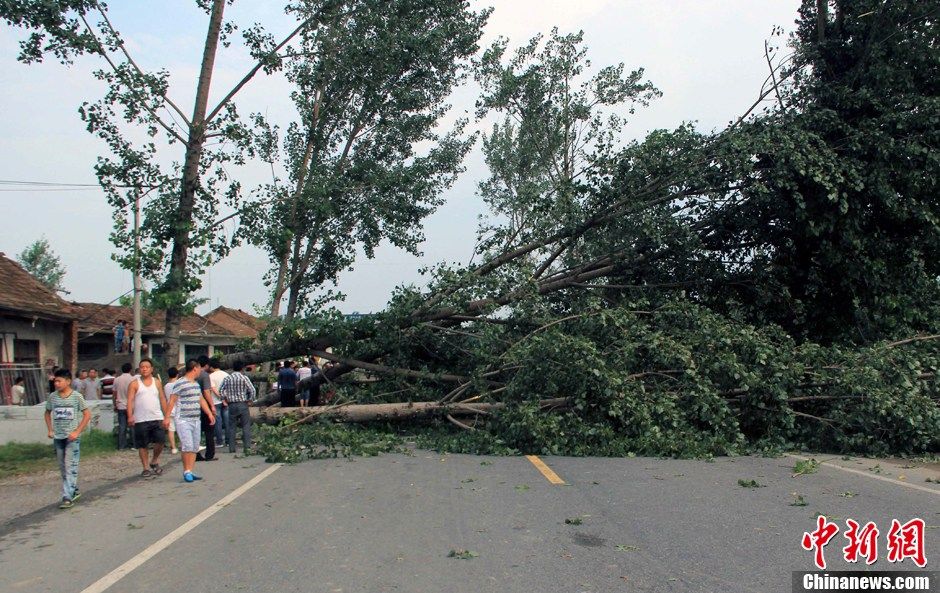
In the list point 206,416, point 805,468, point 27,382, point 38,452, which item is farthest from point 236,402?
point 805,468

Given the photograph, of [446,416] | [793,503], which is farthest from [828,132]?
[793,503]

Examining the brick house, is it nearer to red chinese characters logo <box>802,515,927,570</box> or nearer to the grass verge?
the grass verge

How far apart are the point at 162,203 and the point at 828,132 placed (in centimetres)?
1274

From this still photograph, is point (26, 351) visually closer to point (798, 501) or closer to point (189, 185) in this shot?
point (189, 185)

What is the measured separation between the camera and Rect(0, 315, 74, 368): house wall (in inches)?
808

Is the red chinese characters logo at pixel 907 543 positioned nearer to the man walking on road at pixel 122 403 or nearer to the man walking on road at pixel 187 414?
the man walking on road at pixel 187 414

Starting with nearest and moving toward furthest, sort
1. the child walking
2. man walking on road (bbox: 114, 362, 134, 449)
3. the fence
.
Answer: the child walking, man walking on road (bbox: 114, 362, 134, 449), the fence

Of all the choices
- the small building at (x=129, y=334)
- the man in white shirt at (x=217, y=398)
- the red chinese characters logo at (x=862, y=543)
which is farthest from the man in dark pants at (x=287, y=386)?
the red chinese characters logo at (x=862, y=543)

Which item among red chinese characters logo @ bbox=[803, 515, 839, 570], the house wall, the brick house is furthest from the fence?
red chinese characters logo @ bbox=[803, 515, 839, 570]

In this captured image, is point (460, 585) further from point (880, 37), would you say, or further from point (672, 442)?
point (880, 37)

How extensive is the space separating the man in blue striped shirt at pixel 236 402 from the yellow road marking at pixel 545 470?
16.3 ft

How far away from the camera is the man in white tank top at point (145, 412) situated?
36.1 feet

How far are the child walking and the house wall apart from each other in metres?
12.3

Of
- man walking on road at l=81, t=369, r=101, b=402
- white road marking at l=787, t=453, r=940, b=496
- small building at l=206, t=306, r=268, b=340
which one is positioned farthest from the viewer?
small building at l=206, t=306, r=268, b=340
